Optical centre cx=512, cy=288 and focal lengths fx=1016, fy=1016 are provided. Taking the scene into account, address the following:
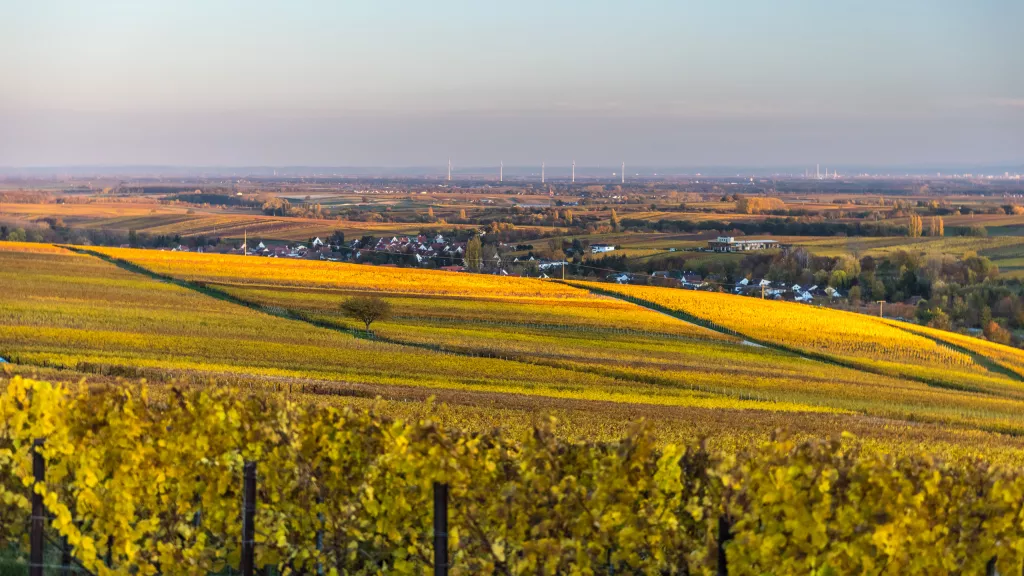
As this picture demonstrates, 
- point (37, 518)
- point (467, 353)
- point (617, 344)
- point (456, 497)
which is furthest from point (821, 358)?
point (37, 518)

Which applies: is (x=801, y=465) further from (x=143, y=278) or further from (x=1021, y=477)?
(x=143, y=278)

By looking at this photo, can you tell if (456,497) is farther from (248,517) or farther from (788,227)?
(788,227)

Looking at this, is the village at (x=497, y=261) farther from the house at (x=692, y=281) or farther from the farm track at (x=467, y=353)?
the farm track at (x=467, y=353)

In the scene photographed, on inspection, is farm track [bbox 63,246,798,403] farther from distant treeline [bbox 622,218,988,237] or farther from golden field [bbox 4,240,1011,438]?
distant treeline [bbox 622,218,988,237]

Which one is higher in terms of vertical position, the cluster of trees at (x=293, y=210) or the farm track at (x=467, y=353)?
the cluster of trees at (x=293, y=210)

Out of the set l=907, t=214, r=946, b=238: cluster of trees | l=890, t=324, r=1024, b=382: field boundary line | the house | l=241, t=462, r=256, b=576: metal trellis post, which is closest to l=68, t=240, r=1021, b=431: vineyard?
l=890, t=324, r=1024, b=382: field boundary line

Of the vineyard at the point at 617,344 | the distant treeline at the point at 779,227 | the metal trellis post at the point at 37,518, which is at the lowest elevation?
the vineyard at the point at 617,344

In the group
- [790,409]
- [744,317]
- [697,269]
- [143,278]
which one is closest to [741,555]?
[790,409]

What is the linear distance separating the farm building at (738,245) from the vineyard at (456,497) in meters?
117

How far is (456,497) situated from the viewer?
744 centimetres

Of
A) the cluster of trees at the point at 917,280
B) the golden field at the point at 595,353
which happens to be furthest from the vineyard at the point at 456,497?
the cluster of trees at the point at 917,280

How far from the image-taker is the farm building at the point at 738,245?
125m

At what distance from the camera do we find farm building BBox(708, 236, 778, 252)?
124562 millimetres

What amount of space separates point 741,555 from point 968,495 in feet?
5.36
